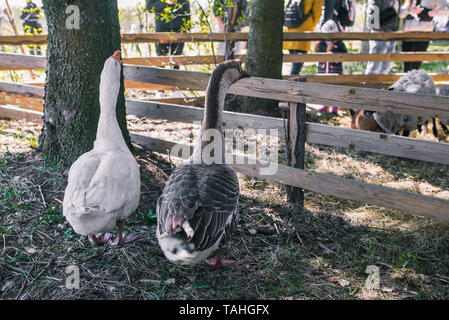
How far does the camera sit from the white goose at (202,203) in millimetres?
2777

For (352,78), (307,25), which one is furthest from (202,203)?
(307,25)

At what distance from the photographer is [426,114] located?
3617 mm

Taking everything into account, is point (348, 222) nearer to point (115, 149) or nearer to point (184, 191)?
point (184, 191)

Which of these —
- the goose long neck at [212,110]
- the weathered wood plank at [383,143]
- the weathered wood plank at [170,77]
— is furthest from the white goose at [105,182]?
the weathered wood plank at [383,143]

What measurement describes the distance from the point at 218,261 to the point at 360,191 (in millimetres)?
1615

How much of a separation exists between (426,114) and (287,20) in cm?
594

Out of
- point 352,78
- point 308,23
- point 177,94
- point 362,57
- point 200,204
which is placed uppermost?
point 308,23

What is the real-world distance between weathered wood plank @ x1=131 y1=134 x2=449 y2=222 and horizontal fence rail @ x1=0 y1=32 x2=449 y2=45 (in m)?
3.64

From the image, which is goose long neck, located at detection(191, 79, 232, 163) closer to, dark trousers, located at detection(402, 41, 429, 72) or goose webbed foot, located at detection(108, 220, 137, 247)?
goose webbed foot, located at detection(108, 220, 137, 247)

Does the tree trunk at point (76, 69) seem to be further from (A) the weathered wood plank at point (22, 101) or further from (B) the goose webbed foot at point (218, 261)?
(A) the weathered wood plank at point (22, 101)

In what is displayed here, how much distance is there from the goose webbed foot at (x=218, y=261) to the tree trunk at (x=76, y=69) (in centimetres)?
197

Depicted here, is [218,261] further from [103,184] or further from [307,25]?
[307,25]

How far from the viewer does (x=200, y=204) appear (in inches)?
116

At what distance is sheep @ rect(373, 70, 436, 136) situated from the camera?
616 cm
